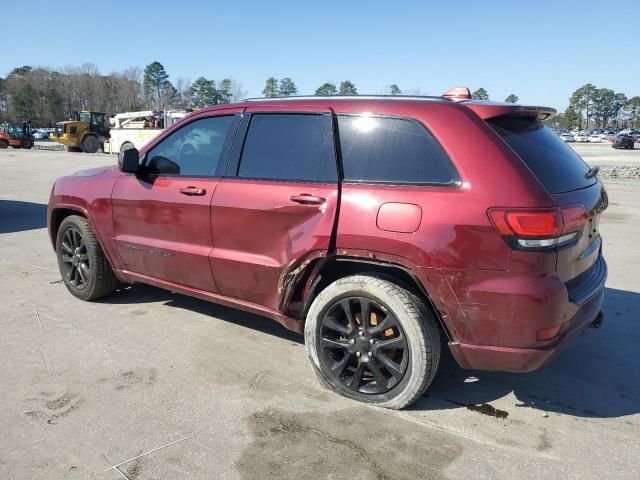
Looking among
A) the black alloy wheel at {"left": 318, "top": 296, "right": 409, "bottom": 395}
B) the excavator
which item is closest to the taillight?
the black alloy wheel at {"left": 318, "top": 296, "right": 409, "bottom": 395}

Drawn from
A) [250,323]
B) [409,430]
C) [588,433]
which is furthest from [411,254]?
[250,323]

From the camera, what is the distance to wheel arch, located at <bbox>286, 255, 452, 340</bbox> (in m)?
2.98

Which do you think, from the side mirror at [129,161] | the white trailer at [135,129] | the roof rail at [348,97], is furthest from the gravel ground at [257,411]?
the white trailer at [135,129]

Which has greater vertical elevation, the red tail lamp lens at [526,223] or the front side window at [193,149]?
the front side window at [193,149]

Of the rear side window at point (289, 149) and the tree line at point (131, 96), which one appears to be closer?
the rear side window at point (289, 149)

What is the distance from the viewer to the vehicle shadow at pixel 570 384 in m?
3.19

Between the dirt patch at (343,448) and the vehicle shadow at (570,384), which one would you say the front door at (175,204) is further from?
the vehicle shadow at (570,384)

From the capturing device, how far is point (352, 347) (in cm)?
320

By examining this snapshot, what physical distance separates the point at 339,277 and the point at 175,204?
143 cm

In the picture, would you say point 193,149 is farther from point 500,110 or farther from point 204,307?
point 500,110

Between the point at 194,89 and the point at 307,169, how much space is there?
4952 inches

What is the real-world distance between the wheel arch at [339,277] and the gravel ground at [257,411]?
52 centimetres

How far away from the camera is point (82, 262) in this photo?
4949 mm

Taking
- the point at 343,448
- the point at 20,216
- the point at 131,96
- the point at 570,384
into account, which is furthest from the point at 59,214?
the point at 131,96
